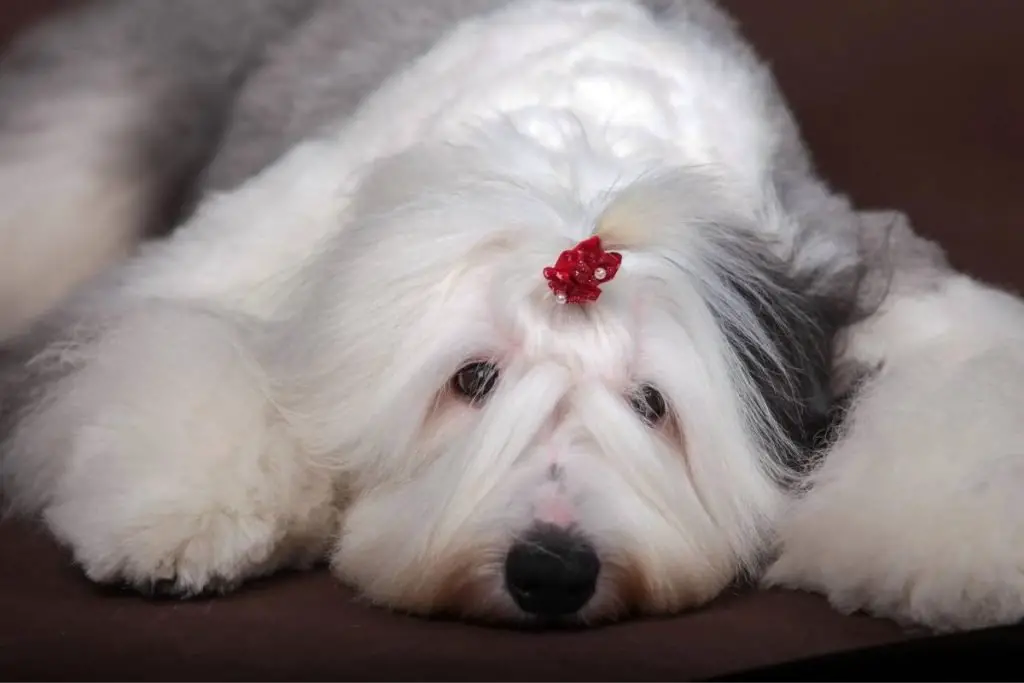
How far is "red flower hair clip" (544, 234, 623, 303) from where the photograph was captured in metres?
1.31

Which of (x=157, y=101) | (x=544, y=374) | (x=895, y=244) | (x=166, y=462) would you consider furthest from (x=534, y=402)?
(x=157, y=101)

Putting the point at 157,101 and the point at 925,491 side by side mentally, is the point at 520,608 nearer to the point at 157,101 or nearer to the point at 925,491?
the point at 925,491

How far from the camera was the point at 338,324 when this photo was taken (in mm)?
1458

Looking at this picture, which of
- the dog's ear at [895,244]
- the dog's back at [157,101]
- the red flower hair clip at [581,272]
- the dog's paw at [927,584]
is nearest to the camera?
the dog's paw at [927,584]

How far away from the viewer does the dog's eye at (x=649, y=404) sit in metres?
1.35

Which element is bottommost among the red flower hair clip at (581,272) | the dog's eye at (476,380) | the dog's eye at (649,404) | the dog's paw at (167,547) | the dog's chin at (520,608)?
the dog's paw at (167,547)

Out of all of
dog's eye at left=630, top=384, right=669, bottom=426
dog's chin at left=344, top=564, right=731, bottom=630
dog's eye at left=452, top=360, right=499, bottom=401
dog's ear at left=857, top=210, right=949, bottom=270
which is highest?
dog's ear at left=857, top=210, right=949, bottom=270

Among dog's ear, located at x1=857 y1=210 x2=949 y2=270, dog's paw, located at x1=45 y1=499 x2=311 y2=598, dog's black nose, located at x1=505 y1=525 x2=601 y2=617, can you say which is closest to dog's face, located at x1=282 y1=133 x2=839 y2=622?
dog's black nose, located at x1=505 y1=525 x2=601 y2=617

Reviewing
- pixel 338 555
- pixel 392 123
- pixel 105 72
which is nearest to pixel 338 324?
pixel 338 555

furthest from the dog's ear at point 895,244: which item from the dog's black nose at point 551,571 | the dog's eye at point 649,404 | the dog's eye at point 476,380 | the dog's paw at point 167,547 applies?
the dog's paw at point 167,547

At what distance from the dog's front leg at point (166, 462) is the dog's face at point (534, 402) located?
2.5 inches

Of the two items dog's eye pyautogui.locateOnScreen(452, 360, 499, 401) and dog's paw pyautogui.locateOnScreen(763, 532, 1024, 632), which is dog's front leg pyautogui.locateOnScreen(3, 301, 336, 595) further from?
dog's paw pyautogui.locateOnScreen(763, 532, 1024, 632)

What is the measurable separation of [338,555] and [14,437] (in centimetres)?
48

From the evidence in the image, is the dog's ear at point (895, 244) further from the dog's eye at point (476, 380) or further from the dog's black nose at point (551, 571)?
the dog's black nose at point (551, 571)
